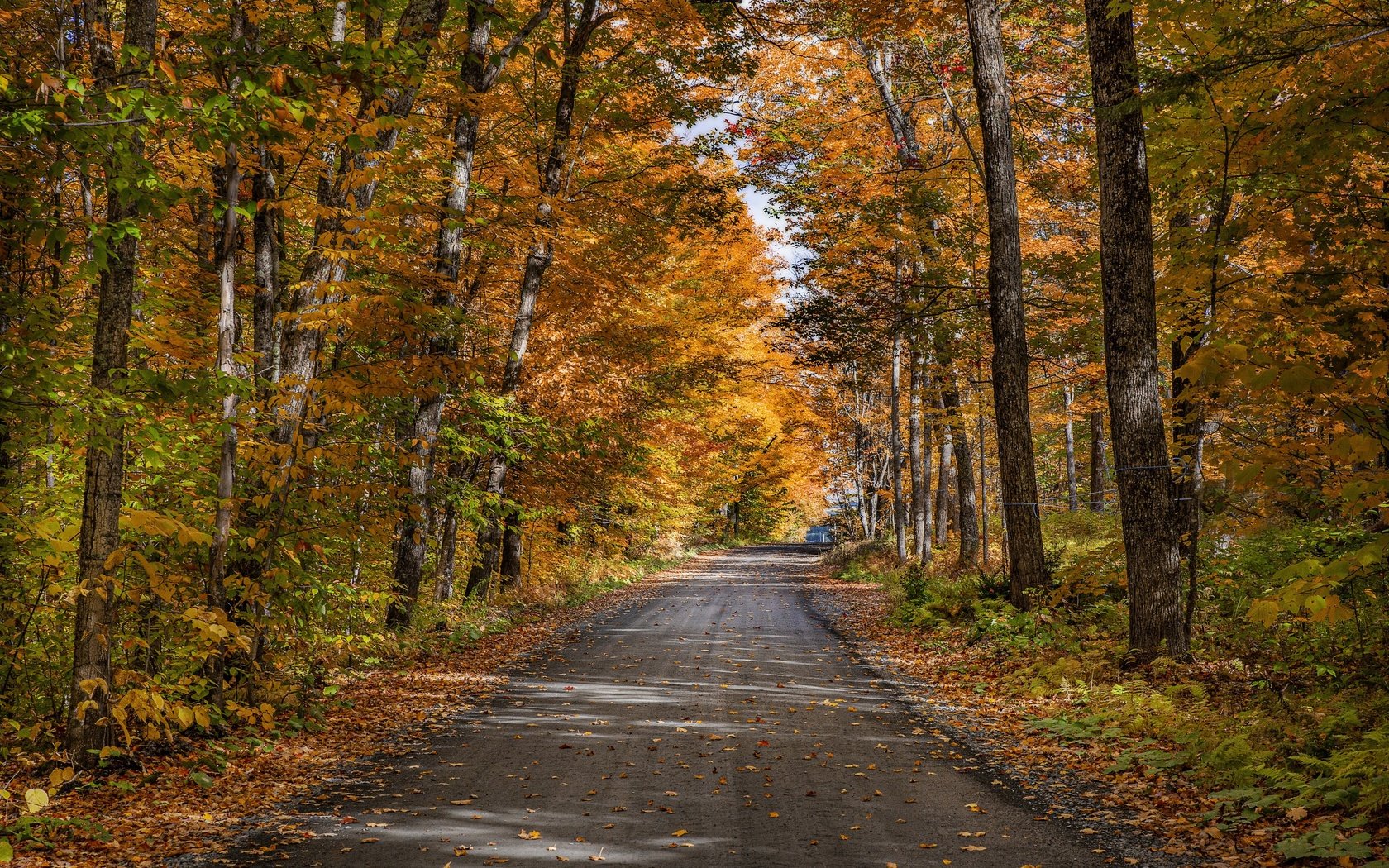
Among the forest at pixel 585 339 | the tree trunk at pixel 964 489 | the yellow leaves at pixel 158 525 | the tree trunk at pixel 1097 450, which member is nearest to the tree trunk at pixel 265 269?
the forest at pixel 585 339

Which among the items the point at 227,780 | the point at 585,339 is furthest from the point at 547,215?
the point at 227,780

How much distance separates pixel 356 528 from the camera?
24.7ft

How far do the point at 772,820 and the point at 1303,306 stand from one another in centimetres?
589

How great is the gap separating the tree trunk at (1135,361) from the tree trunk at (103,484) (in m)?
8.29

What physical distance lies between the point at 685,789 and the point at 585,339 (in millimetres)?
11761

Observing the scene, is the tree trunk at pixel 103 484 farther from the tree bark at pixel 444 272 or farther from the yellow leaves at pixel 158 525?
the tree bark at pixel 444 272

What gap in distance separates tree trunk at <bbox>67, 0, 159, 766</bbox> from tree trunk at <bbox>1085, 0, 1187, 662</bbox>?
8.29 m

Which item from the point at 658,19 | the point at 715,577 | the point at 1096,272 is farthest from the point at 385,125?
the point at 715,577

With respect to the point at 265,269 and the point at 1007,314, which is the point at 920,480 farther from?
the point at 265,269

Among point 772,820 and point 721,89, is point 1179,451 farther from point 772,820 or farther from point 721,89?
point 721,89

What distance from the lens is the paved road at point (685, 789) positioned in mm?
4566

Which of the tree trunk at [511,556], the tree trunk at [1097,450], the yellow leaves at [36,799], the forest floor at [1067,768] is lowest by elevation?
the forest floor at [1067,768]

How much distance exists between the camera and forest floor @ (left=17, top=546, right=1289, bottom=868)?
4598mm

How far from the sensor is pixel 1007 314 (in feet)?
40.1
